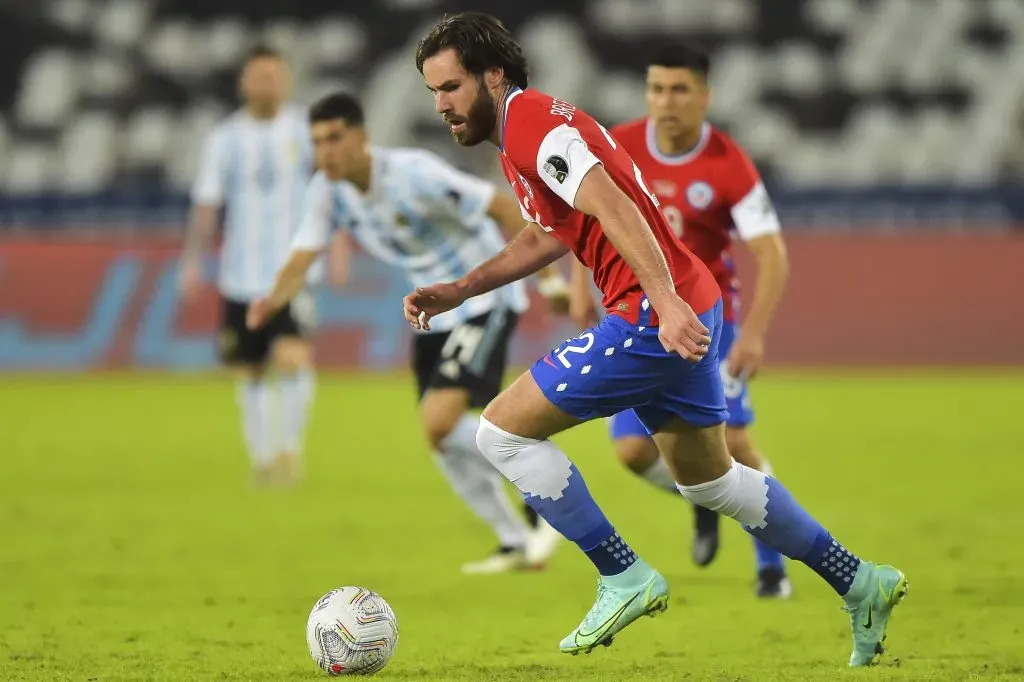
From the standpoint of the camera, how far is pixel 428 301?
5.04 meters

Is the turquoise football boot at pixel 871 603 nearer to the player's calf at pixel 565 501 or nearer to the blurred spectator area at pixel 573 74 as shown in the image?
the player's calf at pixel 565 501

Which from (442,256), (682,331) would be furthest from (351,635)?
(442,256)

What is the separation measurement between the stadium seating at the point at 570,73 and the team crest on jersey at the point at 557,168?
52.5 ft

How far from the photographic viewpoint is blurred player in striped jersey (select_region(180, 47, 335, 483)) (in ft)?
34.1

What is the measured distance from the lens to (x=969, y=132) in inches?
805

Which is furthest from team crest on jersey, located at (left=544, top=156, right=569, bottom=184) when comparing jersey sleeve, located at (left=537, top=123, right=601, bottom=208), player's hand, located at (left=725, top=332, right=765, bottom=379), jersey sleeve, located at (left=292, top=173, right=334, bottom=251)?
jersey sleeve, located at (left=292, top=173, right=334, bottom=251)

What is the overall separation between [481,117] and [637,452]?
247cm

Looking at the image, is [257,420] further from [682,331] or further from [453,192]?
[682,331]

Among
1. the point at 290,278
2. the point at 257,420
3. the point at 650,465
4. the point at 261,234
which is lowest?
the point at 257,420

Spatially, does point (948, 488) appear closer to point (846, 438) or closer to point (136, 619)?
point (846, 438)

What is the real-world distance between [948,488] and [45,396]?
9.04 metres

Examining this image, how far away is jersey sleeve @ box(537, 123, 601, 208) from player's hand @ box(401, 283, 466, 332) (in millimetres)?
692

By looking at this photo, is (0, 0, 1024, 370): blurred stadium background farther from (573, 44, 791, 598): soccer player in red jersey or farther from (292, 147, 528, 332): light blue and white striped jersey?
(573, 44, 791, 598): soccer player in red jersey

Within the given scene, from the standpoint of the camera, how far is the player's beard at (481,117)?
4629mm
